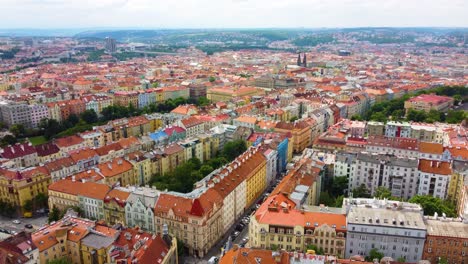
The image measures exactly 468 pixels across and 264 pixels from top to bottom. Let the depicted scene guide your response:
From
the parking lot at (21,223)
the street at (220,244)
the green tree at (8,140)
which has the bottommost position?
the parking lot at (21,223)

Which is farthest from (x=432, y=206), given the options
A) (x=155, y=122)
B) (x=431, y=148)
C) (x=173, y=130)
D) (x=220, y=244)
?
(x=155, y=122)

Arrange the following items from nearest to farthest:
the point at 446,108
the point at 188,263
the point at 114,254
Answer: the point at 114,254, the point at 188,263, the point at 446,108

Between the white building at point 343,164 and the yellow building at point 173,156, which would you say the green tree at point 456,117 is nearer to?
the white building at point 343,164

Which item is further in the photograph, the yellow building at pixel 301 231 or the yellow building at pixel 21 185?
the yellow building at pixel 21 185

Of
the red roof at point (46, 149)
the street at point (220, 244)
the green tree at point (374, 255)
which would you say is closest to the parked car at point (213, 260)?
the street at point (220, 244)

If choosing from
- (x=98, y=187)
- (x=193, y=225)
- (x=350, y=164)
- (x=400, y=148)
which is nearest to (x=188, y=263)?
(x=193, y=225)

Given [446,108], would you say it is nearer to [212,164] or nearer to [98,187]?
[212,164]
